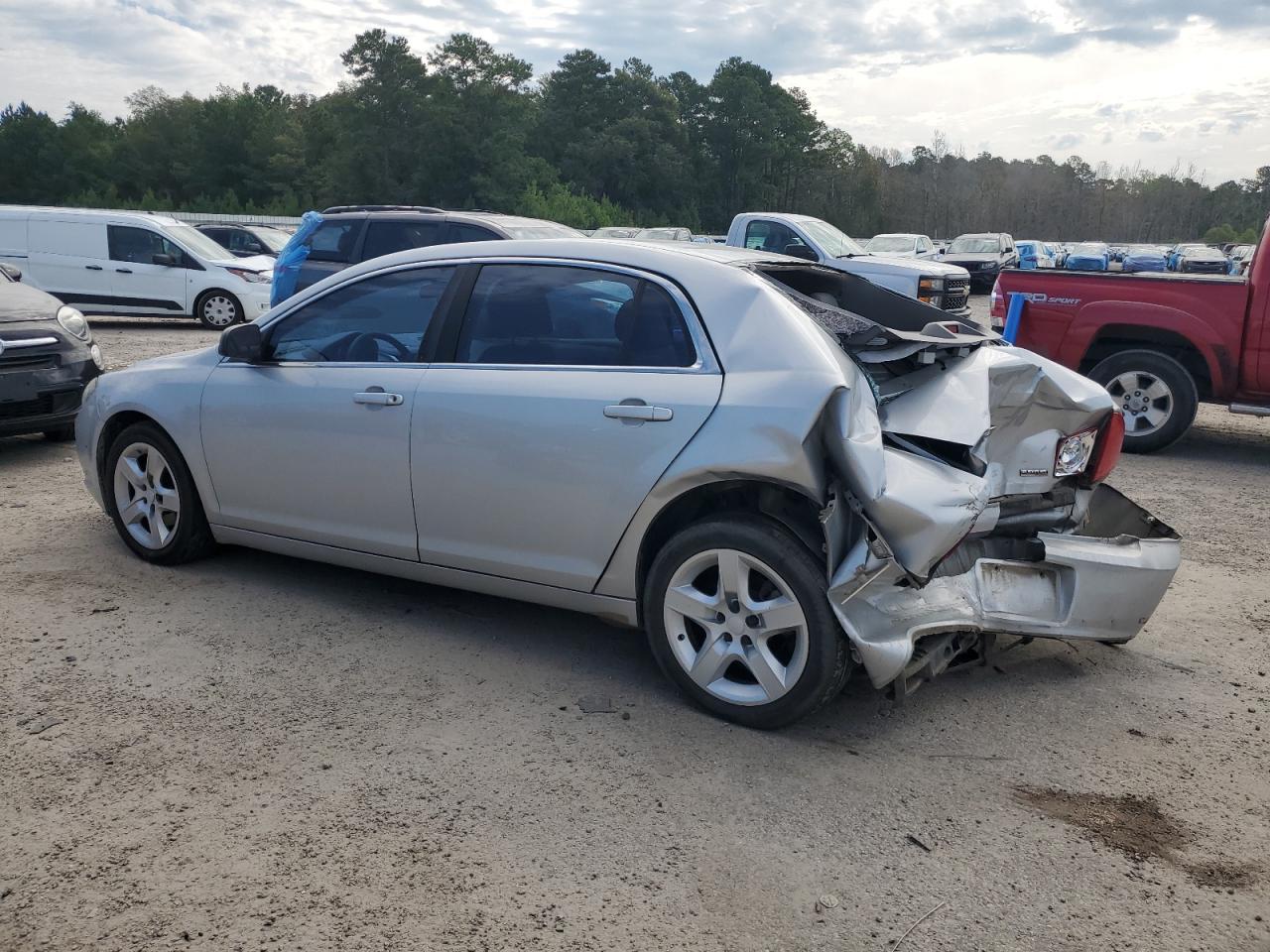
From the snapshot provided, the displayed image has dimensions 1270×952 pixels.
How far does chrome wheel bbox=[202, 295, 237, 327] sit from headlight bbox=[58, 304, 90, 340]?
841 cm

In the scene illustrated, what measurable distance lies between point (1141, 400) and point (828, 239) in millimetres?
7105

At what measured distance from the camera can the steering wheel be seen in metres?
4.43

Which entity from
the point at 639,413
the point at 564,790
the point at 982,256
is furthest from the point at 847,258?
the point at 982,256

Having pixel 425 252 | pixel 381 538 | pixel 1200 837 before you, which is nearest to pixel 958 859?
pixel 1200 837

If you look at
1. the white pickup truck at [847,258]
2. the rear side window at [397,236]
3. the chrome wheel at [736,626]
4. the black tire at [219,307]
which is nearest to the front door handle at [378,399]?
the chrome wheel at [736,626]

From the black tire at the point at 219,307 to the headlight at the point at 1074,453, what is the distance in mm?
14940

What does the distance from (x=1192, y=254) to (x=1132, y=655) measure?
35.0m

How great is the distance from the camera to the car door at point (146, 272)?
53.0 feet

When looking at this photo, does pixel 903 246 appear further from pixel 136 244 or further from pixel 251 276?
pixel 136 244

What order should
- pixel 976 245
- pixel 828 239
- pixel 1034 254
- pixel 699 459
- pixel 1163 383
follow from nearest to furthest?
pixel 699 459 → pixel 1163 383 → pixel 828 239 → pixel 976 245 → pixel 1034 254

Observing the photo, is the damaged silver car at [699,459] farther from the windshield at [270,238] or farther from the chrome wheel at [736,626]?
the windshield at [270,238]

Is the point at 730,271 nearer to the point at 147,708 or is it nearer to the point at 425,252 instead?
the point at 425,252

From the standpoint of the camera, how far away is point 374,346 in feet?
15.0

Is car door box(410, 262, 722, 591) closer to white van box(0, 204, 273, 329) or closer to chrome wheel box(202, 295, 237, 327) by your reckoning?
white van box(0, 204, 273, 329)
